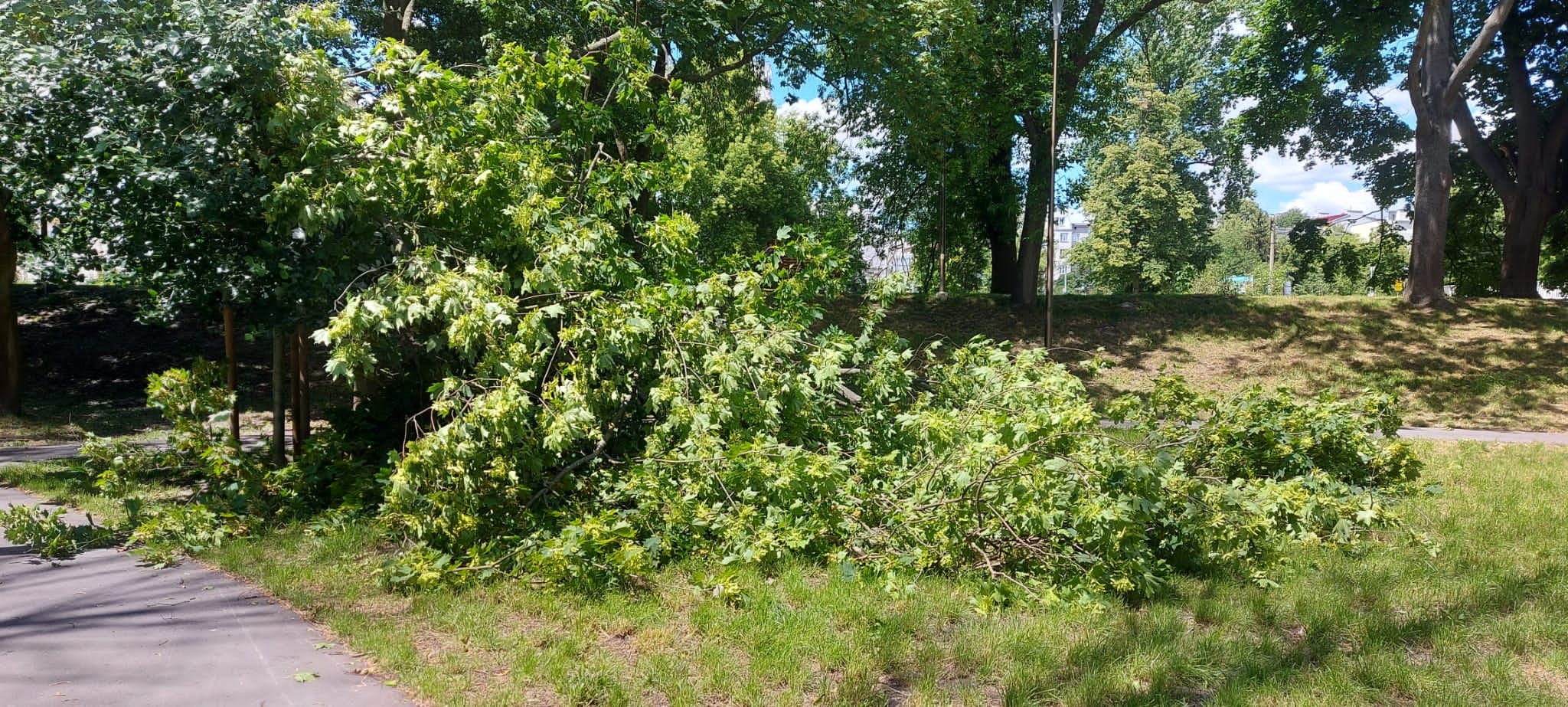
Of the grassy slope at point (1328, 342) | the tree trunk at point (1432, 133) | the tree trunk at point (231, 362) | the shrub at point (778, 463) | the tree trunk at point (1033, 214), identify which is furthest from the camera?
the tree trunk at point (1033, 214)

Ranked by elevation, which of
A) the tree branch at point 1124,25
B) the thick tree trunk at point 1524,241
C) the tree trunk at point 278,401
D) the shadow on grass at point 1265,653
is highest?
the tree branch at point 1124,25

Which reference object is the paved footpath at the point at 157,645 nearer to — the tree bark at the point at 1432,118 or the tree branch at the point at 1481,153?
the tree bark at the point at 1432,118

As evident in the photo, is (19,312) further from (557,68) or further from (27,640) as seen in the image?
(27,640)

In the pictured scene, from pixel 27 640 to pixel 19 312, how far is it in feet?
59.1

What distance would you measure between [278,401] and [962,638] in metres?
6.13

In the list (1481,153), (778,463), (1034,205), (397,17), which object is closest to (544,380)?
(778,463)

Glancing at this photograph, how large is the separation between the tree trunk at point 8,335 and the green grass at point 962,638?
968 centimetres

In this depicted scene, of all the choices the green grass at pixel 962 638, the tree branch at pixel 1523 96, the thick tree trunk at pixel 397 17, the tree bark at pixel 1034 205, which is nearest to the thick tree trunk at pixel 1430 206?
the tree branch at pixel 1523 96

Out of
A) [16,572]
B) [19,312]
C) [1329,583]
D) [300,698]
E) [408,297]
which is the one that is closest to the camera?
[300,698]

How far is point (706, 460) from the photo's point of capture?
5.49m

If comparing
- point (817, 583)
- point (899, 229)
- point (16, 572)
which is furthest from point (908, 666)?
point (899, 229)

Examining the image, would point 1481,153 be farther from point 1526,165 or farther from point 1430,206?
point 1430,206

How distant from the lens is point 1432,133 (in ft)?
51.6

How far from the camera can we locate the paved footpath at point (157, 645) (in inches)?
143
